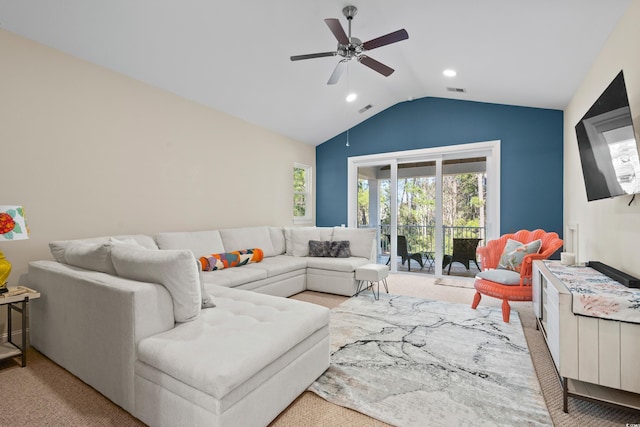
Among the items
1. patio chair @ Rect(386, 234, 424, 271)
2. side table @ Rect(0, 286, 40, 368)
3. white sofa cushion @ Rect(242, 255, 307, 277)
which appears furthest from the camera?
patio chair @ Rect(386, 234, 424, 271)

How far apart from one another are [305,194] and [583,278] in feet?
16.1

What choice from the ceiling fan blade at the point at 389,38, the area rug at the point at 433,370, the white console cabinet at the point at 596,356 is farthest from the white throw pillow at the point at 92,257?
the white console cabinet at the point at 596,356

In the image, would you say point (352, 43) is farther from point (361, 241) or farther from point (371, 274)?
point (361, 241)

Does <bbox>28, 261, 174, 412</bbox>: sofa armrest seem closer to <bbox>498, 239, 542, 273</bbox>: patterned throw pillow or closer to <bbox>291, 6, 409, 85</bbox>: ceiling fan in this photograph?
<bbox>291, 6, 409, 85</bbox>: ceiling fan

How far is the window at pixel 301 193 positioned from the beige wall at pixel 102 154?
1506 millimetres

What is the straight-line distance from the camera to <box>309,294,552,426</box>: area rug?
172 cm

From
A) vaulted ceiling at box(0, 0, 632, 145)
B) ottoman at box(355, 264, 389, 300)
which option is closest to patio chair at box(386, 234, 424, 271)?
ottoman at box(355, 264, 389, 300)

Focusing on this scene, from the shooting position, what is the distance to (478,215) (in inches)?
204

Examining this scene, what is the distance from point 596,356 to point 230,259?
3367mm

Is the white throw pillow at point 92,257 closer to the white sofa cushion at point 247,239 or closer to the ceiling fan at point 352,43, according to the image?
the white sofa cushion at point 247,239

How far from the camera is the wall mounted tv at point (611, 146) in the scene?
190 centimetres

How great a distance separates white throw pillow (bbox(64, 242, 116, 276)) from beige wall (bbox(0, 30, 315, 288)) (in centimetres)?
83

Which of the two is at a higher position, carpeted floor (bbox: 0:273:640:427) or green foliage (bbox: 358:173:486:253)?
green foliage (bbox: 358:173:486:253)

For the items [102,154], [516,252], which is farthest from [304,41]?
[516,252]
